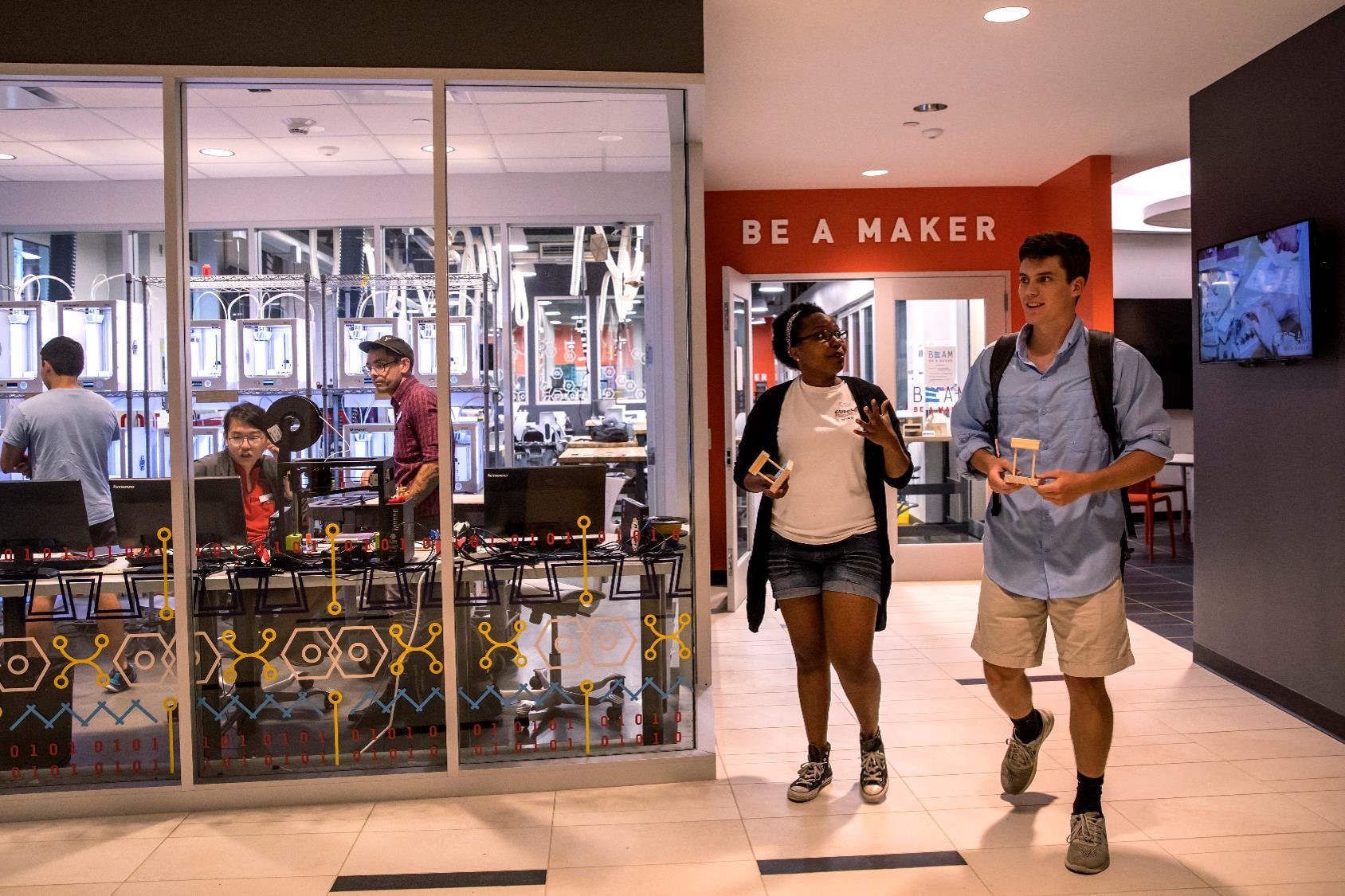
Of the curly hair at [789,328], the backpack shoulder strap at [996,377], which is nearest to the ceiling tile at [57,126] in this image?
the curly hair at [789,328]

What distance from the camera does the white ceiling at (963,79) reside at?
14.8 feet

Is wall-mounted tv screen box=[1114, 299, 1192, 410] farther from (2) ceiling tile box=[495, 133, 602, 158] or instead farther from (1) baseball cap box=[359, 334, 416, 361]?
(1) baseball cap box=[359, 334, 416, 361]

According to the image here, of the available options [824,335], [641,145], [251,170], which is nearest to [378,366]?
[824,335]

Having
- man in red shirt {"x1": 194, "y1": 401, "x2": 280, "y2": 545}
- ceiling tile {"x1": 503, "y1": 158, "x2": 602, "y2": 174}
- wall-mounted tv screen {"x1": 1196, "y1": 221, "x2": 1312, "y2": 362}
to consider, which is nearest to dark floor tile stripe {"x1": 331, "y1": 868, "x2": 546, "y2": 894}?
man in red shirt {"x1": 194, "y1": 401, "x2": 280, "y2": 545}

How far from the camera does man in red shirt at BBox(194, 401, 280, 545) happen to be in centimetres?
403

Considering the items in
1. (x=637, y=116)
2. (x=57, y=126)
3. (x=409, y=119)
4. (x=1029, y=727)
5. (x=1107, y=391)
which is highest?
(x=57, y=126)

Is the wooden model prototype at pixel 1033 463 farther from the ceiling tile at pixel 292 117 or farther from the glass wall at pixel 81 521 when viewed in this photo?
the ceiling tile at pixel 292 117

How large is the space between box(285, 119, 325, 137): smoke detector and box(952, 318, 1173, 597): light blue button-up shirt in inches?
141

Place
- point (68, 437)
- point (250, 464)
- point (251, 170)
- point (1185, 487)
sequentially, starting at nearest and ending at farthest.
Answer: point (68, 437), point (250, 464), point (251, 170), point (1185, 487)

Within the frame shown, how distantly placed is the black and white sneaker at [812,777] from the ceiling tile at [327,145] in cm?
384

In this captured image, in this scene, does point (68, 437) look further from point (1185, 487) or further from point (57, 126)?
point (1185, 487)

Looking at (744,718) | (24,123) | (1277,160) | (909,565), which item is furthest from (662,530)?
(909,565)

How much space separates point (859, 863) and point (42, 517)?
3.03 meters

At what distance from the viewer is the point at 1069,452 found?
312 centimetres
